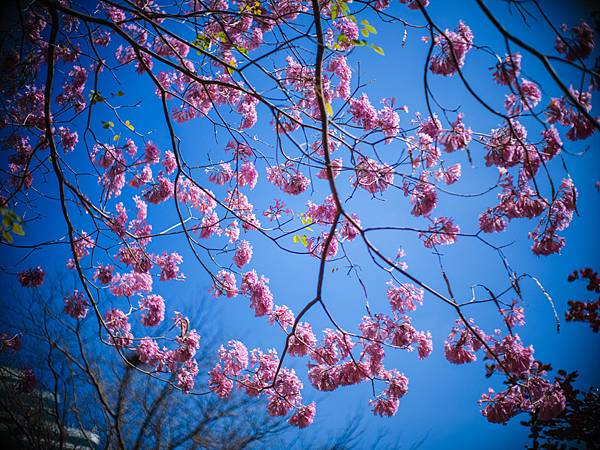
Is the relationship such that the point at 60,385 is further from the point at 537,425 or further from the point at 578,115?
the point at 578,115

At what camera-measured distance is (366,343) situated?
303cm

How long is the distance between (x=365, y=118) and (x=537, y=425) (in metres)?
4.29

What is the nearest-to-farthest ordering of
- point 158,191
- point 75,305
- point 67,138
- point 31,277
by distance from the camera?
point 158,191 → point 75,305 → point 31,277 → point 67,138

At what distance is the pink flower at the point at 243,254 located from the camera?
351cm

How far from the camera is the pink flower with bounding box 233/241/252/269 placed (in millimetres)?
3512

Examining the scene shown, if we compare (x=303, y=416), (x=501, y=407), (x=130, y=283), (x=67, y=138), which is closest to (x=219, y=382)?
(x=303, y=416)

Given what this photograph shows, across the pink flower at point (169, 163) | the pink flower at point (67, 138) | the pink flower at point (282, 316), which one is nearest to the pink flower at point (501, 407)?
the pink flower at point (282, 316)

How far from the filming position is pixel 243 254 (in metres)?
3.54

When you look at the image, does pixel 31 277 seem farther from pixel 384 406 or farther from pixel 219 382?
pixel 384 406

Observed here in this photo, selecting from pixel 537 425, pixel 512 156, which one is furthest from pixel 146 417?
pixel 512 156

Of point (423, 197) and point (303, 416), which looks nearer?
point (423, 197)

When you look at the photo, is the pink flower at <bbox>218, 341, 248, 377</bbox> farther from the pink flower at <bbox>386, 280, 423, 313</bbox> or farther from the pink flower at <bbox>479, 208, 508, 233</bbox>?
the pink flower at <bbox>479, 208, 508, 233</bbox>

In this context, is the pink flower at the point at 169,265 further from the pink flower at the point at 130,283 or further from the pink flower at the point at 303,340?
the pink flower at the point at 303,340

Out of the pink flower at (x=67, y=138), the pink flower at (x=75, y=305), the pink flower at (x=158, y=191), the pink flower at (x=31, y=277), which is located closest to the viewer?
the pink flower at (x=158, y=191)
